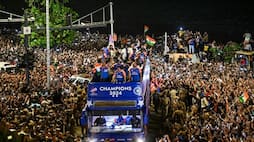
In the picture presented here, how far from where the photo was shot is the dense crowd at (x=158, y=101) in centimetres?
1591

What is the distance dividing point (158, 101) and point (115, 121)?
24.4ft

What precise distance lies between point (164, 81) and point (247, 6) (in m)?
63.0

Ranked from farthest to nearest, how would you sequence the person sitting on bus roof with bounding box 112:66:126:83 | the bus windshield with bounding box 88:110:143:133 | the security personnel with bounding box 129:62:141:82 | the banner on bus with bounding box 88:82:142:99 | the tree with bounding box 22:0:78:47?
1. the tree with bounding box 22:0:78:47
2. the security personnel with bounding box 129:62:141:82
3. the person sitting on bus roof with bounding box 112:66:126:83
4. the banner on bus with bounding box 88:82:142:99
5. the bus windshield with bounding box 88:110:143:133

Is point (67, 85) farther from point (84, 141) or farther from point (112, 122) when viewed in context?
point (112, 122)

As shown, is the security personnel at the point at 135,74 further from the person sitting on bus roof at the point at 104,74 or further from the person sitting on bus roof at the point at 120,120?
the person sitting on bus roof at the point at 120,120

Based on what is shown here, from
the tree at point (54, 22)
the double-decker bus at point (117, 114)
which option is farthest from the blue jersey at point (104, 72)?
the tree at point (54, 22)

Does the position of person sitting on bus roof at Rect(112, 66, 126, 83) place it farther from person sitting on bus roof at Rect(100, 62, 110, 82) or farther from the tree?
the tree

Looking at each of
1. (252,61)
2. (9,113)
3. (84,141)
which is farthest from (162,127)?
(252,61)

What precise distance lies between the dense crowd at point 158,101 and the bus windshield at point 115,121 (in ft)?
3.05

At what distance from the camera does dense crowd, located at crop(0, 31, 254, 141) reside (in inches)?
627

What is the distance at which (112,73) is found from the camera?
2050 cm

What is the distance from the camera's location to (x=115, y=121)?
18.7m

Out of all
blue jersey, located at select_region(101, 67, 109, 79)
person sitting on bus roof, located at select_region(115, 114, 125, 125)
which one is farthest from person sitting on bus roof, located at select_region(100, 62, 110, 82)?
person sitting on bus roof, located at select_region(115, 114, 125, 125)

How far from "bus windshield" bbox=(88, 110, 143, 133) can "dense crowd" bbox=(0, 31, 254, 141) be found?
929 millimetres
